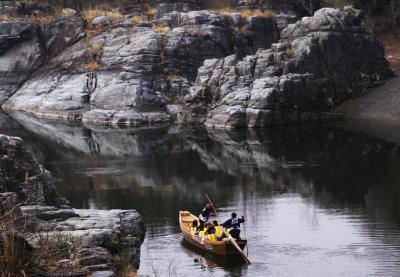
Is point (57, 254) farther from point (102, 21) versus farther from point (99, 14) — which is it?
point (99, 14)

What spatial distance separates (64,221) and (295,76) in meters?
45.6

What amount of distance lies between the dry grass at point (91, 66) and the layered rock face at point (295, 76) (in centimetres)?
1347

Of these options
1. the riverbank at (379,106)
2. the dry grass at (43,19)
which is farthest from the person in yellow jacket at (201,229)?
the dry grass at (43,19)

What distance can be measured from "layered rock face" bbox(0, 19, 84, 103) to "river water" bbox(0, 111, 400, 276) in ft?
62.1

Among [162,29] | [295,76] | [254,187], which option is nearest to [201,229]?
[254,187]

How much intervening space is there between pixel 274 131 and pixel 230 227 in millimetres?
33959

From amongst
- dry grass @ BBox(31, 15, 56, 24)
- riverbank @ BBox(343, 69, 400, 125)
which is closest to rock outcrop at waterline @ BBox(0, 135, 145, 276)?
riverbank @ BBox(343, 69, 400, 125)

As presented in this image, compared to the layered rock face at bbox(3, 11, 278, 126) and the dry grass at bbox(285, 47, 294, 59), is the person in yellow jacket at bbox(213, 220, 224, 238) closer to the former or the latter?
the dry grass at bbox(285, 47, 294, 59)

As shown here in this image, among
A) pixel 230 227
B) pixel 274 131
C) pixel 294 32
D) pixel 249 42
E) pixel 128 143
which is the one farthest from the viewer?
pixel 249 42

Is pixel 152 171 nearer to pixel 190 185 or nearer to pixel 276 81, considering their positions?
pixel 190 185

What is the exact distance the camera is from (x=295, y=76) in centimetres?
6306

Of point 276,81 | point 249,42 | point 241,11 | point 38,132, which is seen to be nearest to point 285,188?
point 276,81

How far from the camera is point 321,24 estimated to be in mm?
67188

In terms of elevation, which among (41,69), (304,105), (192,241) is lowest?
(192,241)
